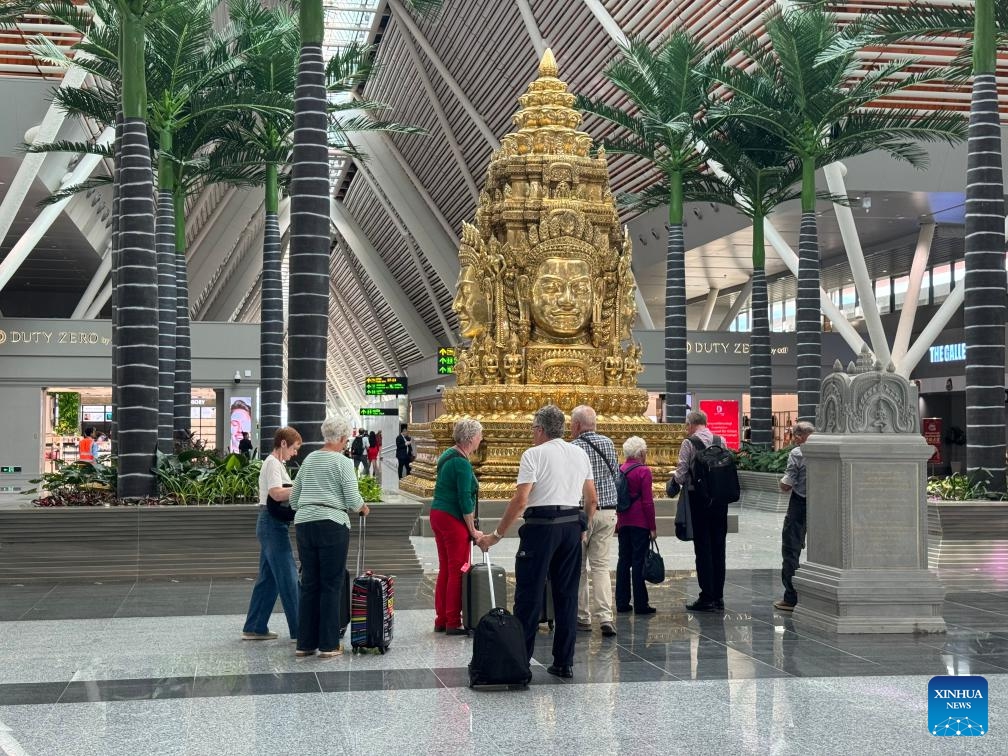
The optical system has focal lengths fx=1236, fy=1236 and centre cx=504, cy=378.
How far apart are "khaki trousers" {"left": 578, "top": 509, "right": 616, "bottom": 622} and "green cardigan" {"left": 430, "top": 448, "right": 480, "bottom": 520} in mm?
905

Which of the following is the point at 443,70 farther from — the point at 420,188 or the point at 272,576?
the point at 272,576

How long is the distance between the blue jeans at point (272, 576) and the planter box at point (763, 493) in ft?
45.6

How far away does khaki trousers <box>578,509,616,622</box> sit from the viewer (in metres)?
8.20

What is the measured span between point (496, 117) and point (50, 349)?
14818mm

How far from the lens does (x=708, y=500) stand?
9.32m

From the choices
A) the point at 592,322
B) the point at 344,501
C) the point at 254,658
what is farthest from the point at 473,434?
the point at 592,322

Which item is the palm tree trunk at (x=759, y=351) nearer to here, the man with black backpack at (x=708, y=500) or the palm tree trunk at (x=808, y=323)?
the palm tree trunk at (x=808, y=323)

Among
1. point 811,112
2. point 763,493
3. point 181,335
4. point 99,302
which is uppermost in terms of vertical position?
point 811,112

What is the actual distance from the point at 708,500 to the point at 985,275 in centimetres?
641

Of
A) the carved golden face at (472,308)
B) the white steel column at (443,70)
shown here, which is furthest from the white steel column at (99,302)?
the carved golden face at (472,308)

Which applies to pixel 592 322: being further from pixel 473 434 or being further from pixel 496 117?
pixel 496 117

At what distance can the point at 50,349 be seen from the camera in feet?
108

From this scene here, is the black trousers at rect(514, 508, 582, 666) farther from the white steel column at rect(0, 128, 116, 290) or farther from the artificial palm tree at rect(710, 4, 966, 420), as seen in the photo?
the white steel column at rect(0, 128, 116, 290)


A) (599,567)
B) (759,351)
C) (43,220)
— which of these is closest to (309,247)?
(599,567)
